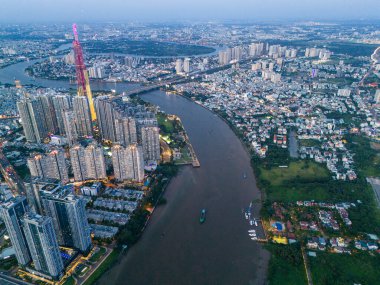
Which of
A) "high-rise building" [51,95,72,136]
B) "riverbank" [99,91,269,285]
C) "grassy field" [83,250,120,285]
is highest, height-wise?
"high-rise building" [51,95,72,136]

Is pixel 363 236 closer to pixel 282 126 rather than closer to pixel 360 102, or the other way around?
pixel 282 126

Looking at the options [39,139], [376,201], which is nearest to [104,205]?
[39,139]

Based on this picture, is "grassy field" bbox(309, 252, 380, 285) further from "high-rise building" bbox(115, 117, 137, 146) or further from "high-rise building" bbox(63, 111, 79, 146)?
"high-rise building" bbox(63, 111, 79, 146)

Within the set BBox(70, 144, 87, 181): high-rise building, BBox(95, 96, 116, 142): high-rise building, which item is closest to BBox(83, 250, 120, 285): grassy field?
BBox(70, 144, 87, 181): high-rise building

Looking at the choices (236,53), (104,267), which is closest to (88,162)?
(104,267)

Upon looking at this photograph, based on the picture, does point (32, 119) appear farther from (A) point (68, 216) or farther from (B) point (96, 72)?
(B) point (96, 72)
